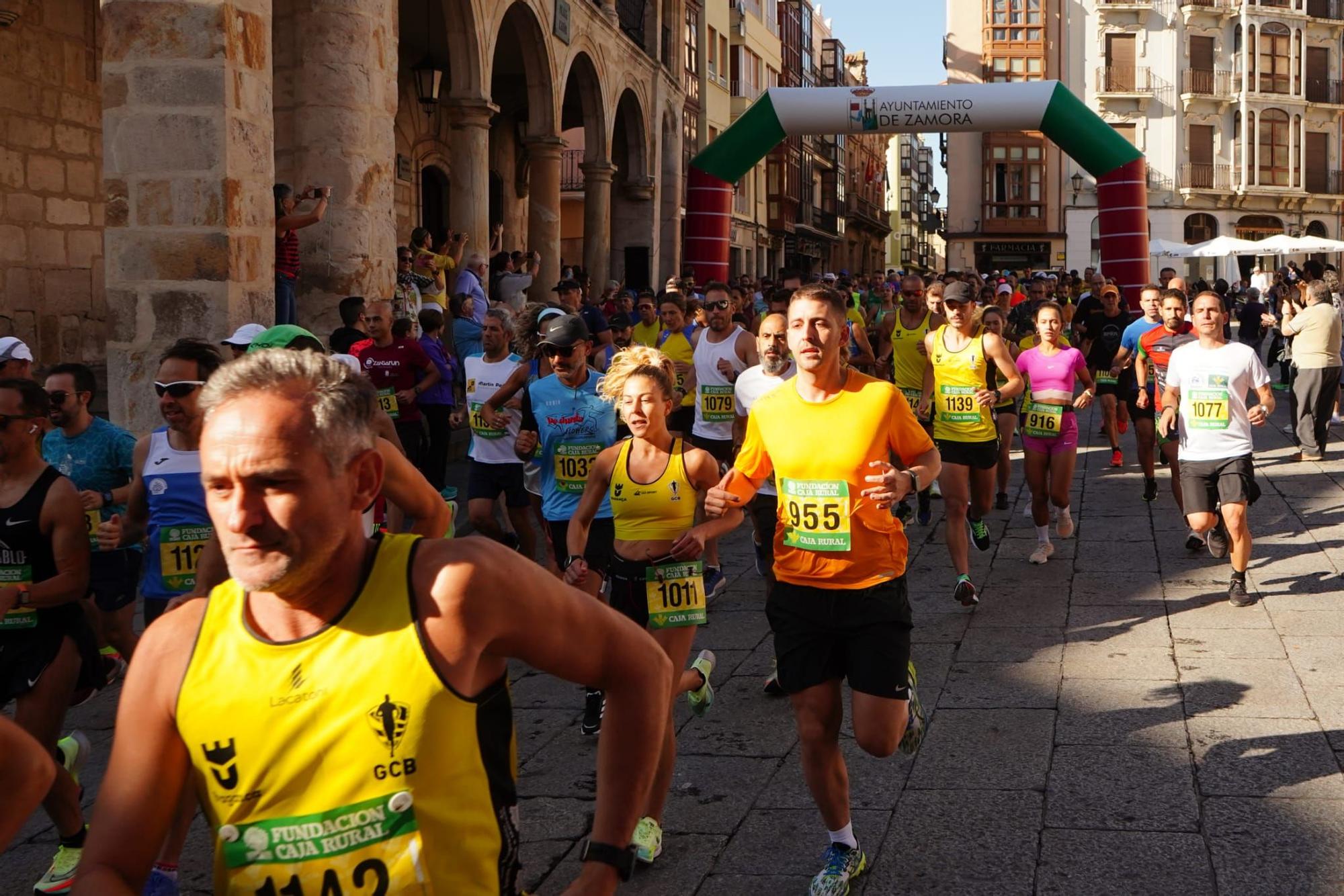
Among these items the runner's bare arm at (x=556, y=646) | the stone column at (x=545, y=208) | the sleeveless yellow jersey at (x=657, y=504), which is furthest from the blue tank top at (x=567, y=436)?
the stone column at (x=545, y=208)

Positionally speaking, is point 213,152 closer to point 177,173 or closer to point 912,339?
point 177,173

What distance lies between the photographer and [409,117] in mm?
20156

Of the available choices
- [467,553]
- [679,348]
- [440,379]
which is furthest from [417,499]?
[679,348]

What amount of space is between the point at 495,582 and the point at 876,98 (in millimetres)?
19567

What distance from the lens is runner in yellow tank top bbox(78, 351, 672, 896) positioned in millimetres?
1938

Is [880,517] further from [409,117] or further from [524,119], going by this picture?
[524,119]

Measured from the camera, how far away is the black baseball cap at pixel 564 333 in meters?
6.80

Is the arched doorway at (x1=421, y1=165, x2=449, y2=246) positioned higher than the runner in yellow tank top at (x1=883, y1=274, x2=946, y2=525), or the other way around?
the arched doorway at (x1=421, y1=165, x2=449, y2=246)

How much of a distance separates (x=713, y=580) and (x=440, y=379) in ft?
10.4

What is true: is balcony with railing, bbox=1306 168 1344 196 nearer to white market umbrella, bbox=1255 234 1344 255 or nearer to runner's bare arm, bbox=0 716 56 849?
white market umbrella, bbox=1255 234 1344 255

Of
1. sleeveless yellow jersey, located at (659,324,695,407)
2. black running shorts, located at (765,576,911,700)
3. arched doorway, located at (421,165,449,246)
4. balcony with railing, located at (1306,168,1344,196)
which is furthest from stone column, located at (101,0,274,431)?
balcony with railing, located at (1306,168,1344,196)

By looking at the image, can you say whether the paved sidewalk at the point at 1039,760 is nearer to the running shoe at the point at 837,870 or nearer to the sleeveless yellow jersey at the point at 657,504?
the running shoe at the point at 837,870

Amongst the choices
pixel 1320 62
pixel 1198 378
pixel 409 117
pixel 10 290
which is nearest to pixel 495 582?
pixel 1198 378

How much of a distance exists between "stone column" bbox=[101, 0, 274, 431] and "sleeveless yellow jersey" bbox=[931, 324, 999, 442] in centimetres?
436
